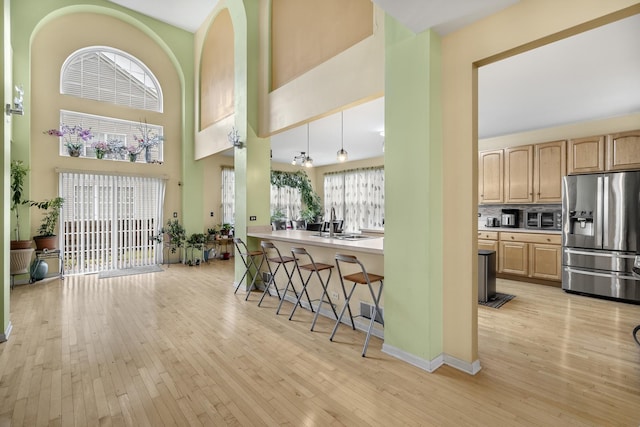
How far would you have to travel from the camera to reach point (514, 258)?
524 cm

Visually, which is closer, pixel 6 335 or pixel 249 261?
pixel 6 335

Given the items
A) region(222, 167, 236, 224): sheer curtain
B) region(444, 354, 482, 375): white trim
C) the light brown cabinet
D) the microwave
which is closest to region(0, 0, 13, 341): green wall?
region(444, 354, 482, 375): white trim

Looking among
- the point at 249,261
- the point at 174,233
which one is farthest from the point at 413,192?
the point at 174,233

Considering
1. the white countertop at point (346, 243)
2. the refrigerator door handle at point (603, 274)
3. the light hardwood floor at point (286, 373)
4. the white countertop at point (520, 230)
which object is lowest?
the light hardwood floor at point (286, 373)

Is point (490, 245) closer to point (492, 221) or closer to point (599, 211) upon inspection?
point (492, 221)

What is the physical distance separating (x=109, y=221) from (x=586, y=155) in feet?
28.1

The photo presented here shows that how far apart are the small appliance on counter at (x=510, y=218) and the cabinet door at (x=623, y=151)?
1.54 m

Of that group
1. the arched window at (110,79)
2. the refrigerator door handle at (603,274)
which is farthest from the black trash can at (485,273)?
the arched window at (110,79)

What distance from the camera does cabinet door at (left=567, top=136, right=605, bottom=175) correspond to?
15.0ft

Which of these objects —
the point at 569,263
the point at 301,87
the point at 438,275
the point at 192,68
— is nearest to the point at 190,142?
the point at 192,68

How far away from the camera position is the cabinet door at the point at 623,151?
4.30 metres

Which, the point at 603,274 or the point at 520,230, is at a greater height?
the point at 520,230

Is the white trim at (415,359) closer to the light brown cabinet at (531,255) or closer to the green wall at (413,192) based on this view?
the green wall at (413,192)

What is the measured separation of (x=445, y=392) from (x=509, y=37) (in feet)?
8.10
